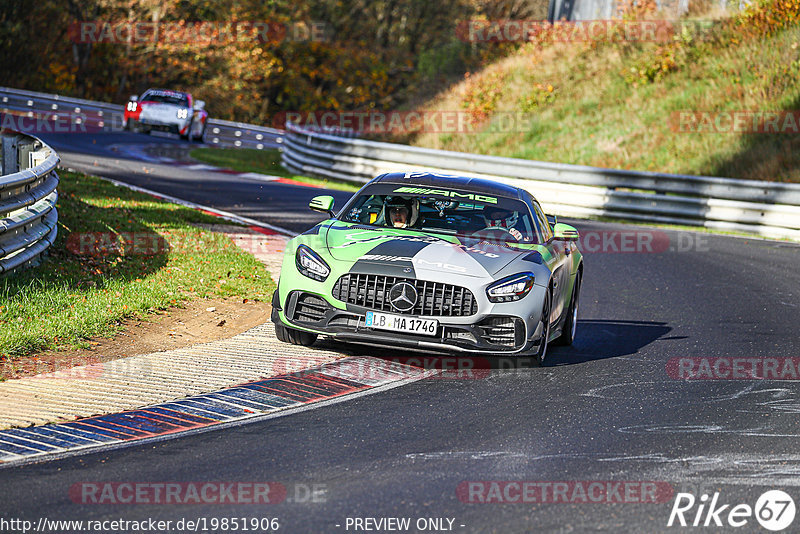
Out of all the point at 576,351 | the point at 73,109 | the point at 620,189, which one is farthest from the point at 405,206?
the point at 73,109

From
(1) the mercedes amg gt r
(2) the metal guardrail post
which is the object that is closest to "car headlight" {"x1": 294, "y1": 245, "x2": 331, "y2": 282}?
(1) the mercedes amg gt r

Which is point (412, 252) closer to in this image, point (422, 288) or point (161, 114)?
point (422, 288)

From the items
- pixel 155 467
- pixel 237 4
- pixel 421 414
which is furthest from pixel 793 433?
pixel 237 4

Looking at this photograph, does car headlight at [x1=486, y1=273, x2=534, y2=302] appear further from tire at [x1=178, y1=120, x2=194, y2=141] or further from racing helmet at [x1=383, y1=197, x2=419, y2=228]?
tire at [x1=178, y1=120, x2=194, y2=141]

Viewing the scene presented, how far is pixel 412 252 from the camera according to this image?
8.47 m

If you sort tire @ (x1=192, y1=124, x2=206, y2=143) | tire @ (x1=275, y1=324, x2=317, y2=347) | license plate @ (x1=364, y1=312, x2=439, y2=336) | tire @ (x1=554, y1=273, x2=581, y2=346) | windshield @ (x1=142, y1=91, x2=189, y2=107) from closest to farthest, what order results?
license plate @ (x1=364, y1=312, x2=439, y2=336)
tire @ (x1=275, y1=324, x2=317, y2=347)
tire @ (x1=554, y1=273, x2=581, y2=346)
windshield @ (x1=142, y1=91, x2=189, y2=107)
tire @ (x1=192, y1=124, x2=206, y2=143)

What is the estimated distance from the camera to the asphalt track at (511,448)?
5.13 m

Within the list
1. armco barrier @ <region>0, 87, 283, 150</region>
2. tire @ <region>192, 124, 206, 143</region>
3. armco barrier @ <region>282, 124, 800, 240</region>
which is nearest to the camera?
armco barrier @ <region>282, 124, 800, 240</region>

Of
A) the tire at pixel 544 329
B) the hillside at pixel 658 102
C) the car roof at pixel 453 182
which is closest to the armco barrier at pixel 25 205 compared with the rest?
the car roof at pixel 453 182

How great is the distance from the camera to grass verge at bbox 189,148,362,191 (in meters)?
26.3

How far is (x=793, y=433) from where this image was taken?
695 cm

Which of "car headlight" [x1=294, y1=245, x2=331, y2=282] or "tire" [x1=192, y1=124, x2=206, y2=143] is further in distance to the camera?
"tire" [x1=192, y1=124, x2=206, y2=143]

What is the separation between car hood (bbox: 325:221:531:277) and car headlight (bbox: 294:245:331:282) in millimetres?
119

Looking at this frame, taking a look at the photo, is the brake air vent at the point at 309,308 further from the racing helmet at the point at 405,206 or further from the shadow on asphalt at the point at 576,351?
the racing helmet at the point at 405,206
